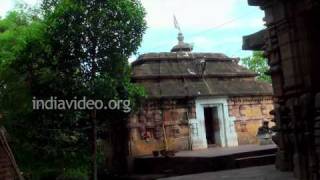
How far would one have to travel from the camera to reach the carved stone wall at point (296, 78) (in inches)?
258

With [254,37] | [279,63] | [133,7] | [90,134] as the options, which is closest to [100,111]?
[90,134]

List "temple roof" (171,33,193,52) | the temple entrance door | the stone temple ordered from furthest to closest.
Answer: "temple roof" (171,33,193,52)
the temple entrance door
the stone temple

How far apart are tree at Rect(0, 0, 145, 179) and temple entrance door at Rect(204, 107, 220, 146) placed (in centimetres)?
740

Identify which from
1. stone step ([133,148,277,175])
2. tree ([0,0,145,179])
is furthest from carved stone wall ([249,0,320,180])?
tree ([0,0,145,179])

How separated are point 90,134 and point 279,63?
28.5ft

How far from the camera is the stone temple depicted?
1886 cm

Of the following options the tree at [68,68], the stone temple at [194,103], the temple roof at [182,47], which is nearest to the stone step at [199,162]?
the stone temple at [194,103]

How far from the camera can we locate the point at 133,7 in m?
14.3

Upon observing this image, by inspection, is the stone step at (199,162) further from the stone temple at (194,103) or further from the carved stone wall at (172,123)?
the stone temple at (194,103)

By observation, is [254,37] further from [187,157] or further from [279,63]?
[187,157]

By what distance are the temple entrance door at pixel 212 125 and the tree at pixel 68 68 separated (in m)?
7.40

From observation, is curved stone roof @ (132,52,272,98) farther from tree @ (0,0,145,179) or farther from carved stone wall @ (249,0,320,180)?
carved stone wall @ (249,0,320,180)

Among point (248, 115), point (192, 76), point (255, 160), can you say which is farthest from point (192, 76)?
point (255, 160)

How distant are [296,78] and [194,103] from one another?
12.7m
